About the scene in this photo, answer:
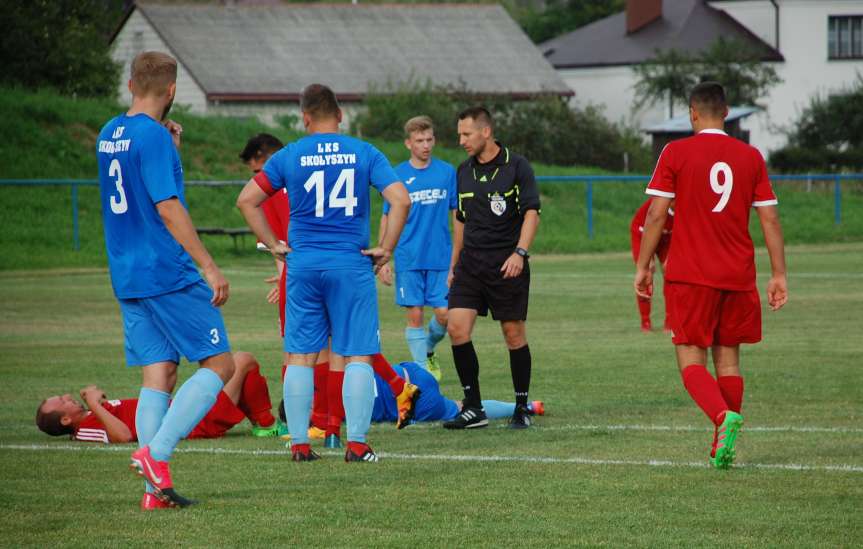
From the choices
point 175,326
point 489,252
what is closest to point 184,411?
point 175,326

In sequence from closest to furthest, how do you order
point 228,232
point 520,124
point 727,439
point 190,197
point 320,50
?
point 727,439 → point 228,232 → point 190,197 → point 520,124 → point 320,50

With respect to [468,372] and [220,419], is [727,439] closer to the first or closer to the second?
[468,372]

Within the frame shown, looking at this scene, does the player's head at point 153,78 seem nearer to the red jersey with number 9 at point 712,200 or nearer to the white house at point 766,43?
the red jersey with number 9 at point 712,200

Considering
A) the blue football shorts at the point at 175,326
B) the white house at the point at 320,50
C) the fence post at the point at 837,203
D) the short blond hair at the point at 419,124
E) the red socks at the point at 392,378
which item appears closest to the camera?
the blue football shorts at the point at 175,326

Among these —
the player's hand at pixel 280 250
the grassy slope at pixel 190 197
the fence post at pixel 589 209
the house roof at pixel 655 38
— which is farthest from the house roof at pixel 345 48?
the player's hand at pixel 280 250

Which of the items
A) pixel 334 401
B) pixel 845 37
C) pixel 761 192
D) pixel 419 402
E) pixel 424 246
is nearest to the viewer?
pixel 761 192

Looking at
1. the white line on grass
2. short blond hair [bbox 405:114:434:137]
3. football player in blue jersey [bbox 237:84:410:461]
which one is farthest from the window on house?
football player in blue jersey [bbox 237:84:410:461]

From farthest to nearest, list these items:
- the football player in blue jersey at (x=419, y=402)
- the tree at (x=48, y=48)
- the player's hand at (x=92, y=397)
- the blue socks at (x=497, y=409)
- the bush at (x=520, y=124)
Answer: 1. the bush at (x=520, y=124)
2. the tree at (x=48, y=48)
3. the blue socks at (x=497, y=409)
4. the football player in blue jersey at (x=419, y=402)
5. the player's hand at (x=92, y=397)

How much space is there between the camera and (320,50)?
62.2 meters

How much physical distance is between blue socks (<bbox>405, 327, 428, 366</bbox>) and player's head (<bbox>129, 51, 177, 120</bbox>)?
6.47 meters

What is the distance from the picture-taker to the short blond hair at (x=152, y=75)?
22.8 feet

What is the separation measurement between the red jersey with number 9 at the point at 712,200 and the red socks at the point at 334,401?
7.30 ft

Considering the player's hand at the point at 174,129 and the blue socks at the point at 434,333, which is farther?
the blue socks at the point at 434,333

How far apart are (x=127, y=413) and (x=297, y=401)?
5.45 feet
